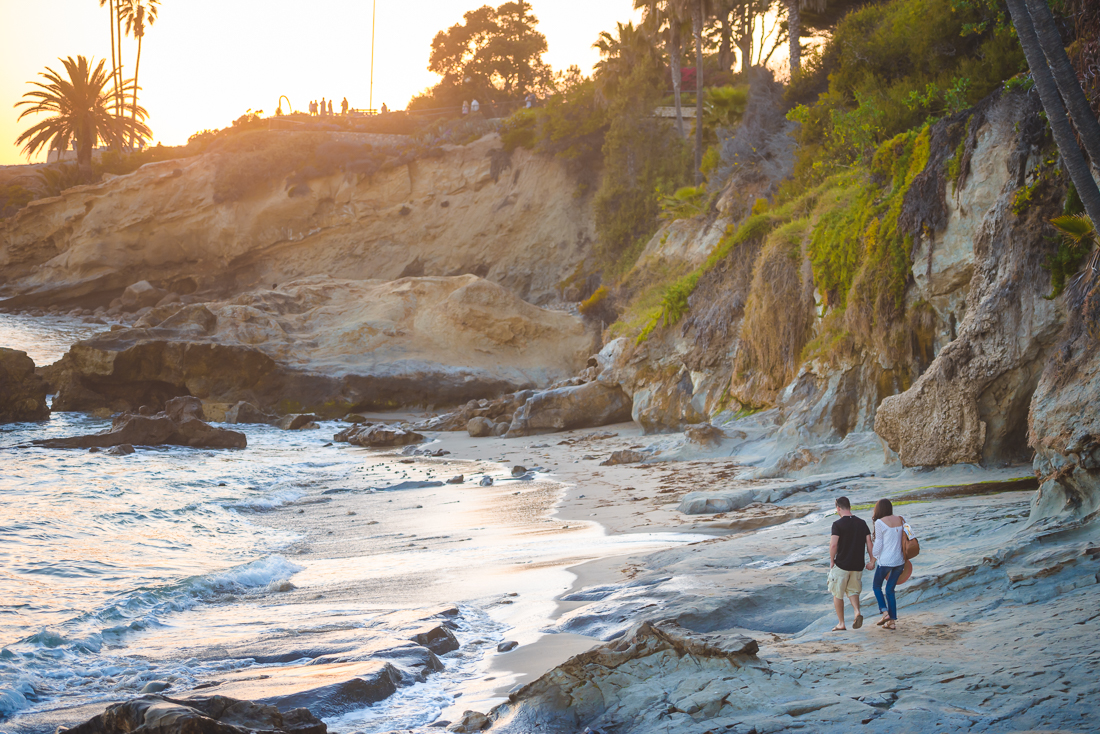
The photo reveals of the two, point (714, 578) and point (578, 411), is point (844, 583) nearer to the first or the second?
point (714, 578)

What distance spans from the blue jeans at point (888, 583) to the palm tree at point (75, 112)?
56.4 metres

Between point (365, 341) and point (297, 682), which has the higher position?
point (365, 341)

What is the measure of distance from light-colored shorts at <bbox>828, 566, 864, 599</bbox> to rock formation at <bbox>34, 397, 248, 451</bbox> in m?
16.9

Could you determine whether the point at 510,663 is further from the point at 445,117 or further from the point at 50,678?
the point at 445,117

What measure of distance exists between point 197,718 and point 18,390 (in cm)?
2302

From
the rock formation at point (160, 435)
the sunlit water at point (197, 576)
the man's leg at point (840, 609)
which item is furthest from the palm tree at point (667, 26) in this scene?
the man's leg at point (840, 609)

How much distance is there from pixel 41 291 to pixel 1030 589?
163 ft

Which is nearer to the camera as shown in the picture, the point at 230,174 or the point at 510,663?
the point at 510,663

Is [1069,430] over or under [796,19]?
under

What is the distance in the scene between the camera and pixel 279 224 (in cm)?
4275

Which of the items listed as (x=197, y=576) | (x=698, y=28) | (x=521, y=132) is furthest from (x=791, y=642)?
(x=521, y=132)

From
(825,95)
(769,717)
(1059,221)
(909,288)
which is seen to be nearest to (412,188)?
(825,95)

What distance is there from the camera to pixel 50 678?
4.72 meters

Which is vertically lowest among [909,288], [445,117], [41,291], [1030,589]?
[1030,589]
